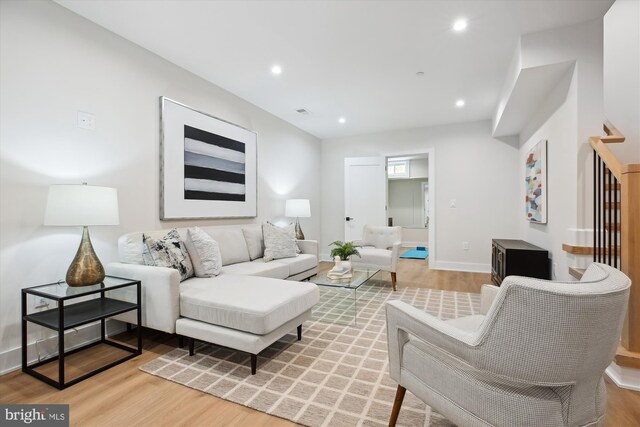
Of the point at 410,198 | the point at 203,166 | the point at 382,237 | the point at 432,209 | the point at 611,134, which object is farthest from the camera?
the point at 410,198

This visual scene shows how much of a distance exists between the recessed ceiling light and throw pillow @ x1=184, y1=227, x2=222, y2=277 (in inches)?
112

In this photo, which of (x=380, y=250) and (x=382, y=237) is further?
(x=382, y=237)

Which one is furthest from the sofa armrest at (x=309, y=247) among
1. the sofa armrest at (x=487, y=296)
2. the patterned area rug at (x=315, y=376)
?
the sofa armrest at (x=487, y=296)

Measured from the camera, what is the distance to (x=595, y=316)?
0.87m

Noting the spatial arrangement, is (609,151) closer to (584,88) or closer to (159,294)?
(584,88)

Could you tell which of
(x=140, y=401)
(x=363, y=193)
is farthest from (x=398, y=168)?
(x=140, y=401)

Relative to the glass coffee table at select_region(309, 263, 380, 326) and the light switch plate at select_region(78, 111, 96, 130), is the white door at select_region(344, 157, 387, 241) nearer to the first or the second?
the glass coffee table at select_region(309, 263, 380, 326)

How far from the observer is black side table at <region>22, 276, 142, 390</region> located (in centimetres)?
179

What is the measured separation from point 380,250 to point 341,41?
103 inches

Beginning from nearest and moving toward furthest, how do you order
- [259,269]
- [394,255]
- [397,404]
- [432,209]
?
[397,404] → [259,269] → [394,255] → [432,209]

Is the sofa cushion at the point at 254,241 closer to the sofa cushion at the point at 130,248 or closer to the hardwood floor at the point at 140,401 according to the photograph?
the sofa cushion at the point at 130,248

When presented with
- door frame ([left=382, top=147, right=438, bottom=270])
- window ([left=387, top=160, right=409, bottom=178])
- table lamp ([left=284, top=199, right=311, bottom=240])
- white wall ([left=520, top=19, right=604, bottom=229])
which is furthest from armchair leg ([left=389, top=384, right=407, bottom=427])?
window ([left=387, top=160, right=409, bottom=178])

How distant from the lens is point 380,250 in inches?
165

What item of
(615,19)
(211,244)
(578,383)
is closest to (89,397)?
(211,244)
